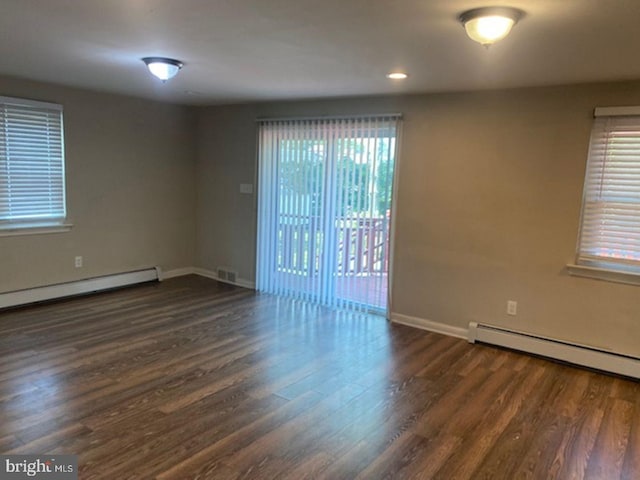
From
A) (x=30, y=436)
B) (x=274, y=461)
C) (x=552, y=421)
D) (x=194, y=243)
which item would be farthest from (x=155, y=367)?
(x=194, y=243)

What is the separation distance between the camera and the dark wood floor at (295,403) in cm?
238

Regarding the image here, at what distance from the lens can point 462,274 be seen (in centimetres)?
423

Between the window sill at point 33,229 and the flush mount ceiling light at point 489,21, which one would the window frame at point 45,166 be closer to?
the window sill at point 33,229

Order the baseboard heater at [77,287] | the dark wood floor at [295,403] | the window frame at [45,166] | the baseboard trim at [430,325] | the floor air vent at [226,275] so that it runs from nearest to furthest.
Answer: the dark wood floor at [295,403] < the baseboard trim at [430,325] < the window frame at [45,166] < the baseboard heater at [77,287] < the floor air vent at [226,275]

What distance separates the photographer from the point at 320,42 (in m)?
2.64

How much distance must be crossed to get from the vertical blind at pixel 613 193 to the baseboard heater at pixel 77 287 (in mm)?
4773

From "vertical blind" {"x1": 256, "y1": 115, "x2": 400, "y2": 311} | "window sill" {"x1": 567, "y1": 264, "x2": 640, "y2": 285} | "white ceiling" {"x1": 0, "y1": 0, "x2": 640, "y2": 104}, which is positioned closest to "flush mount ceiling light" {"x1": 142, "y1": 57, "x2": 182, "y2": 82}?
"white ceiling" {"x1": 0, "y1": 0, "x2": 640, "y2": 104}

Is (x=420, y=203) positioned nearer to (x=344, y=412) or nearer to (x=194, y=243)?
(x=344, y=412)

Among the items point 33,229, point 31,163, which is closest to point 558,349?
point 33,229

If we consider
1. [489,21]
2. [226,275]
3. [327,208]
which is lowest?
[226,275]

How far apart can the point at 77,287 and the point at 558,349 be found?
15.8 ft

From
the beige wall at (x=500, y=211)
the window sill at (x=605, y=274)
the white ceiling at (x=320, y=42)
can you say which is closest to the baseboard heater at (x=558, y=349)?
the beige wall at (x=500, y=211)

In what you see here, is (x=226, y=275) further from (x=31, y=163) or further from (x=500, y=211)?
(x=500, y=211)

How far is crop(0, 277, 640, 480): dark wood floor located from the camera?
7.79 feet
